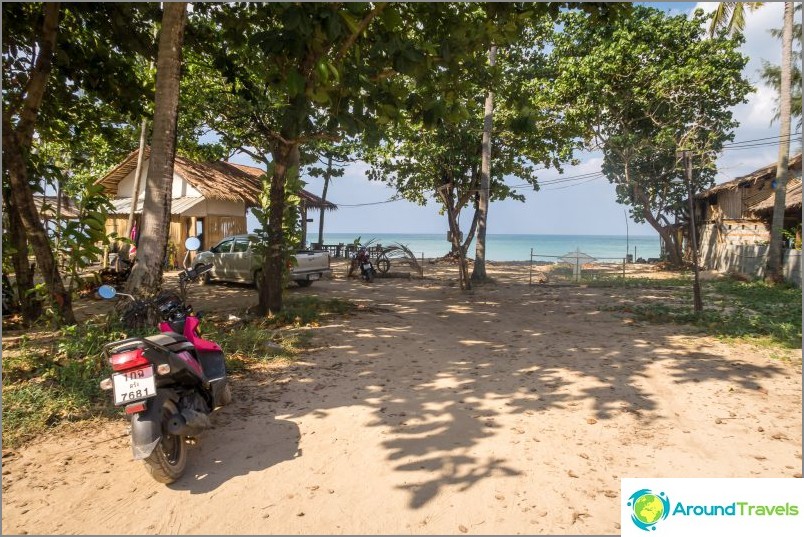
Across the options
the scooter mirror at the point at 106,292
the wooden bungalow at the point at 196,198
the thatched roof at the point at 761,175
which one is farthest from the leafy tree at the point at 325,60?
the thatched roof at the point at 761,175

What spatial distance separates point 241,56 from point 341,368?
7613 millimetres

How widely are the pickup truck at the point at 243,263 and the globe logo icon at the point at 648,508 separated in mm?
12074

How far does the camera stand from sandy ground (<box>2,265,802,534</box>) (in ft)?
10.4

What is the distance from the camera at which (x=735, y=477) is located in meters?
3.67

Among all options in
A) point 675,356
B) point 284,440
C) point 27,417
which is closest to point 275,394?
point 284,440

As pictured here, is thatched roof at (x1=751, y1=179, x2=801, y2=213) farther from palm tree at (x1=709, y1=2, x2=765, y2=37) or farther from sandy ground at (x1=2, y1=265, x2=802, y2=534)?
sandy ground at (x1=2, y1=265, x2=802, y2=534)

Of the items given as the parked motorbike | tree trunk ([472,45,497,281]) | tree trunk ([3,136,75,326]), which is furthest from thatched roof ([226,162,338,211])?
tree trunk ([3,136,75,326])

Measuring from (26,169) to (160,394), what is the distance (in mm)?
5770

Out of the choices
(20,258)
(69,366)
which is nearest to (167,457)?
(69,366)

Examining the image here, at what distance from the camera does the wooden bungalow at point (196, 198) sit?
64.7 ft

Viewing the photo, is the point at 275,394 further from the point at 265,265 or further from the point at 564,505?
the point at 265,265

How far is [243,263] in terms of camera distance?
14562 mm

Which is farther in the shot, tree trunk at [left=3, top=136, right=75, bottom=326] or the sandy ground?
tree trunk at [left=3, top=136, right=75, bottom=326]

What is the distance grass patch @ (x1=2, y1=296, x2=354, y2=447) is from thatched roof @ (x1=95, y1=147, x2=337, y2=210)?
13046 mm
